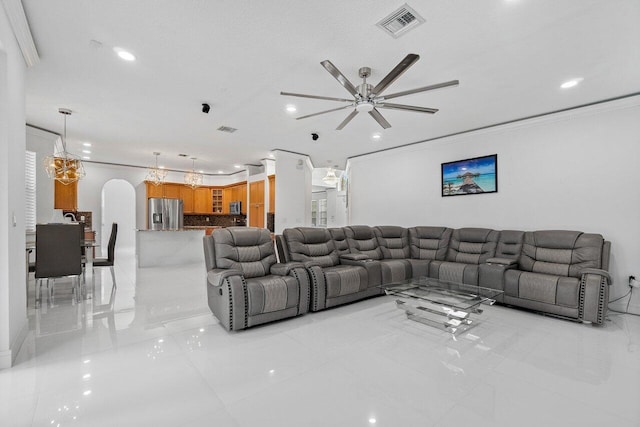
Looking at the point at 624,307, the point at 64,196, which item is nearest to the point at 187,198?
the point at 64,196

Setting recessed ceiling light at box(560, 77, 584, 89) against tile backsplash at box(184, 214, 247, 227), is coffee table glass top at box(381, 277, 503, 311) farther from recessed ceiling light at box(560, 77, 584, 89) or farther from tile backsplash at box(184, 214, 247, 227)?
tile backsplash at box(184, 214, 247, 227)

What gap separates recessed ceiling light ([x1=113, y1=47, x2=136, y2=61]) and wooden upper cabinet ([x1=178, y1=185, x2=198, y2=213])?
24.2ft

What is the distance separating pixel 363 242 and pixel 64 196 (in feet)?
22.4

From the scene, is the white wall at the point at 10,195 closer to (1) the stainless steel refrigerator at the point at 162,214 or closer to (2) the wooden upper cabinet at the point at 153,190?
(1) the stainless steel refrigerator at the point at 162,214

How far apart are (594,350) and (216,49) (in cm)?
444

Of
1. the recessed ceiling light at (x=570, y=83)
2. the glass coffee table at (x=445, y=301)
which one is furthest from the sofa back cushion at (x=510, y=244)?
the recessed ceiling light at (x=570, y=83)

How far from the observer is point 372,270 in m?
4.17

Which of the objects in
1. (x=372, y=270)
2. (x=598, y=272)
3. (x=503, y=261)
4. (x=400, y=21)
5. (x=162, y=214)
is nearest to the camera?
(x=400, y=21)

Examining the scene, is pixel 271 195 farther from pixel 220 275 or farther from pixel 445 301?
pixel 445 301

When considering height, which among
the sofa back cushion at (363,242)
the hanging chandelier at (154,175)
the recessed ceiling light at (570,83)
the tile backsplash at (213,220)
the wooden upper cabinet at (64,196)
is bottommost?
the sofa back cushion at (363,242)

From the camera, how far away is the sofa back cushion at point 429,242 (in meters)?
5.05

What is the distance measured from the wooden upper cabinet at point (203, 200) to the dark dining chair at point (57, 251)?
6311 millimetres

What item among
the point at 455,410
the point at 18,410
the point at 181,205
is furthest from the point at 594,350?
the point at 181,205

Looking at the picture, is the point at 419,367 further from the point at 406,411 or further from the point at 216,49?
the point at 216,49
